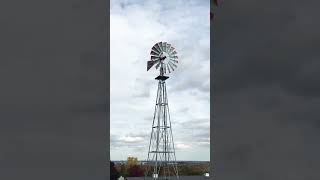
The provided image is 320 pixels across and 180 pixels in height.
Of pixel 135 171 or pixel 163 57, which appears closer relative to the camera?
pixel 163 57

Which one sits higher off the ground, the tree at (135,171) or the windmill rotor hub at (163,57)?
the windmill rotor hub at (163,57)

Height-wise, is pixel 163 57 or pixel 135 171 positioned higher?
pixel 163 57

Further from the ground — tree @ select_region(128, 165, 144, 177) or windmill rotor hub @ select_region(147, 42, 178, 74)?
windmill rotor hub @ select_region(147, 42, 178, 74)

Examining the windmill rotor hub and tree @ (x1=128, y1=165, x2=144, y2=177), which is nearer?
the windmill rotor hub

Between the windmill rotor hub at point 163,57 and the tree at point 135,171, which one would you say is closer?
the windmill rotor hub at point 163,57

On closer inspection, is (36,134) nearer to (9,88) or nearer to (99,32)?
(9,88)

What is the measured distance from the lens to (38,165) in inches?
270
